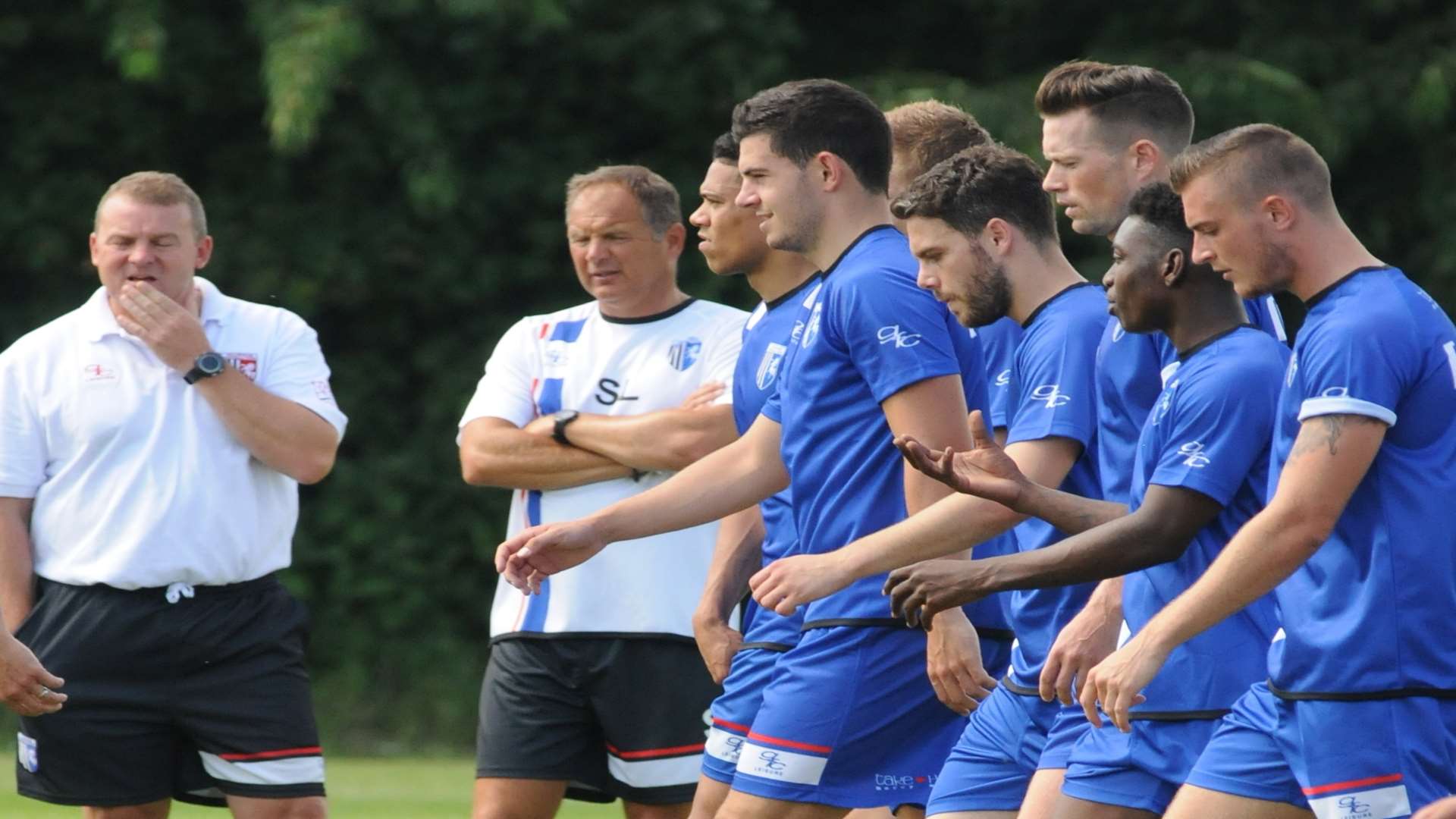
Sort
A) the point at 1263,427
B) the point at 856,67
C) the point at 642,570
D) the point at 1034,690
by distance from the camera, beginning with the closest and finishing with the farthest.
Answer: the point at 1263,427
the point at 1034,690
the point at 642,570
the point at 856,67

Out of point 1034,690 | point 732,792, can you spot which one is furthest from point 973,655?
point 732,792

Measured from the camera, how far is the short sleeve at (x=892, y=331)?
4215 millimetres

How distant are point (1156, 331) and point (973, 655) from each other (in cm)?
79

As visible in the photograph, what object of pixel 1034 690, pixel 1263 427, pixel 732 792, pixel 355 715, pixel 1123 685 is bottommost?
pixel 355 715

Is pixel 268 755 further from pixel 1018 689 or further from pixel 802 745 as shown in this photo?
pixel 1018 689

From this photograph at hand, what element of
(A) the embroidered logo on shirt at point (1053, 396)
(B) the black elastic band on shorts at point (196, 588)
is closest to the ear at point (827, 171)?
(A) the embroidered logo on shirt at point (1053, 396)

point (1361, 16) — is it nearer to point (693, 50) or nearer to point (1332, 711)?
point (693, 50)

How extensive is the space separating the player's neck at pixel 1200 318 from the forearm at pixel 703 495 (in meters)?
1.21

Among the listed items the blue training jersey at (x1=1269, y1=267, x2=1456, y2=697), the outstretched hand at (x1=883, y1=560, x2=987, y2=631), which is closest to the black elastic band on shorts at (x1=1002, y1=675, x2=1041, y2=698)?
the outstretched hand at (x1=883, y1=560, x2=987, y2=631)

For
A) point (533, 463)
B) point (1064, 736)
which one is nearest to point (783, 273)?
point (533, 463)

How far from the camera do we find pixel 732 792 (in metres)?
4.45

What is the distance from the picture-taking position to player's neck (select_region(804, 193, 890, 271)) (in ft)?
14.8

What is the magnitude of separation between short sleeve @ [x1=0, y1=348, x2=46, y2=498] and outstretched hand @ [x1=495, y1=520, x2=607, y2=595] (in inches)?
67.6

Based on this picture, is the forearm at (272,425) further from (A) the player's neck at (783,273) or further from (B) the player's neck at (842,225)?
(B) the player's neck at (842,225)
